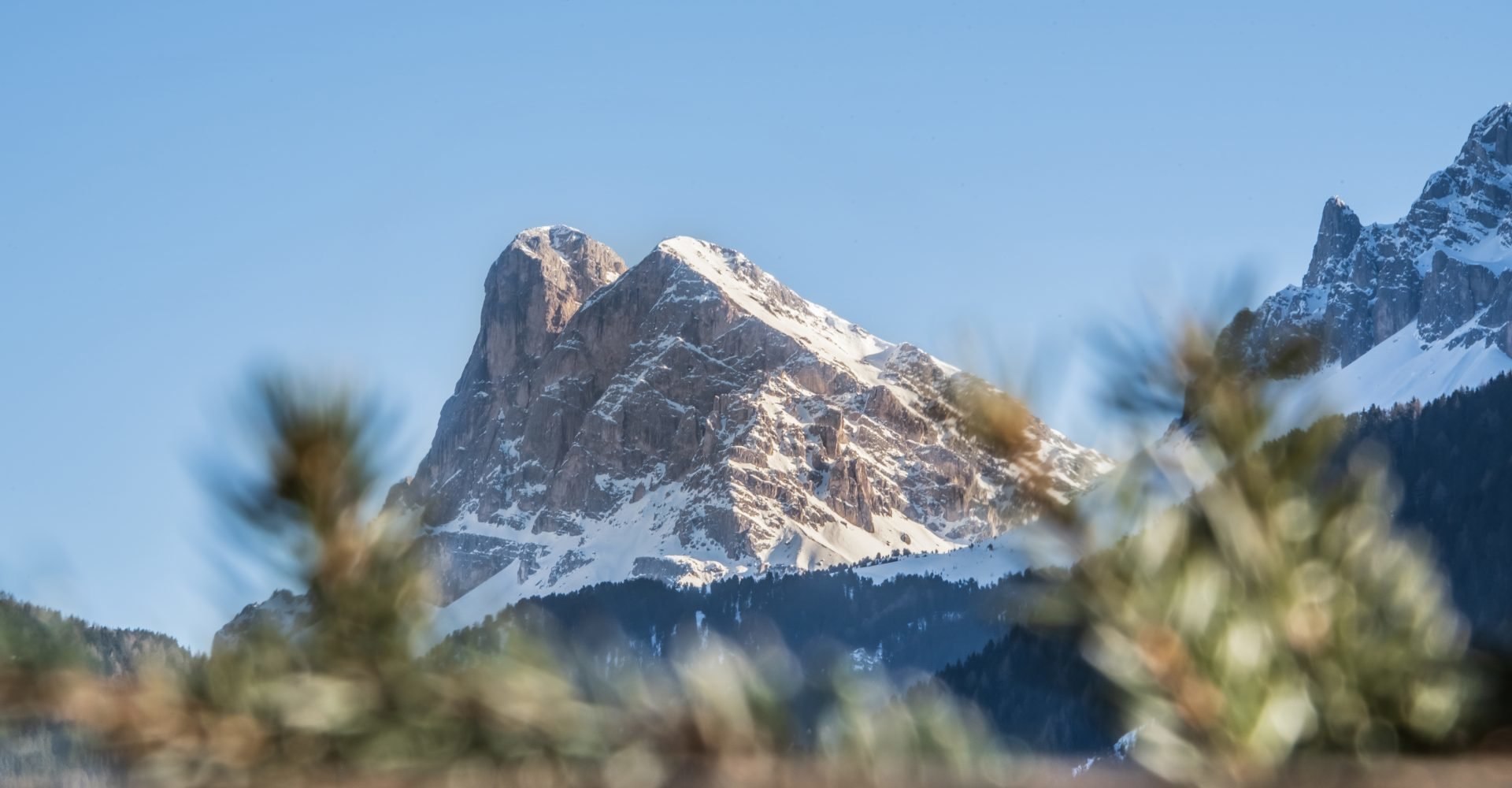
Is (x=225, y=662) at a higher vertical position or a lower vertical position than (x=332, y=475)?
lower

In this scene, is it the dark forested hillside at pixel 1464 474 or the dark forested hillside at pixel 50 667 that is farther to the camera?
the dark forested hillside at pixel 1464 474

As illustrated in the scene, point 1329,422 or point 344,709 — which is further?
point 1329,422

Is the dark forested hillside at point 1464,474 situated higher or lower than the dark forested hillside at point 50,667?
higher

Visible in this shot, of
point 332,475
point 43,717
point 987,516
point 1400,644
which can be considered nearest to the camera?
point 43,717

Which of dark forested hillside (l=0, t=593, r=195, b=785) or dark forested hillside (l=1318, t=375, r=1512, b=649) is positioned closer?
dark forested hillside (l=0, t=593, r=195, b=785)

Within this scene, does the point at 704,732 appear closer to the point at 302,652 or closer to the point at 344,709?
the point at 344,709

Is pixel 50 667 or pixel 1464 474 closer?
pixel 50 667

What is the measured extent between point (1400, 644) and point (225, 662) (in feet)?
5.48

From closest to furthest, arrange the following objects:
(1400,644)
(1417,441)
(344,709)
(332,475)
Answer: (344,709) < (1400,644) < (332,475) < (1417,441)

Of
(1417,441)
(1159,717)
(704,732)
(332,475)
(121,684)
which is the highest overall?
(1417,441)

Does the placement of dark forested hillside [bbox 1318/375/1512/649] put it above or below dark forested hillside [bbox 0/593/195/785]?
above

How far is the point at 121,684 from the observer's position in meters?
2.19

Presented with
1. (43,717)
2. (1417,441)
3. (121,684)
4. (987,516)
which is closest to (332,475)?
(121,684)

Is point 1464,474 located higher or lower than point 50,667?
higher
